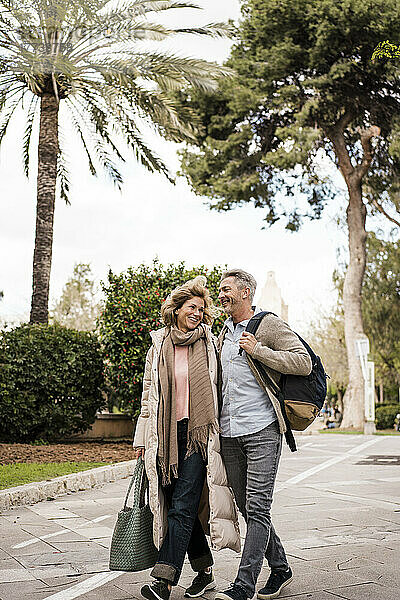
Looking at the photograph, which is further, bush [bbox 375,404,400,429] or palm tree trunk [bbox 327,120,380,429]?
bush [bbox 375,404,400,429]

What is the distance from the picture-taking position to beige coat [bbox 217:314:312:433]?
4.15m

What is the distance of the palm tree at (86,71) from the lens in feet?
47.9

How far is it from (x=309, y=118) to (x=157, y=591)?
941 inches

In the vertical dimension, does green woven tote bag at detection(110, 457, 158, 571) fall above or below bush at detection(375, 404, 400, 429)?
below

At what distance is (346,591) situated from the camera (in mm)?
4344

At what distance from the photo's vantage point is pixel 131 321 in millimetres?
13594

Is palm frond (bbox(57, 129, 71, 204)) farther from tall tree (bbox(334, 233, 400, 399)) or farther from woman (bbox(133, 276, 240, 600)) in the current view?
tall tree (bbox(334, 233, 400, 399))

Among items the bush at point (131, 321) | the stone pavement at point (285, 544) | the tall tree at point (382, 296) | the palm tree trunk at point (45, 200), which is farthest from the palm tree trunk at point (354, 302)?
the stone pavement at point (285, 544)

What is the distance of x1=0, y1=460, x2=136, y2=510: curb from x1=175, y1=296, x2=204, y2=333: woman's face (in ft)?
12.9

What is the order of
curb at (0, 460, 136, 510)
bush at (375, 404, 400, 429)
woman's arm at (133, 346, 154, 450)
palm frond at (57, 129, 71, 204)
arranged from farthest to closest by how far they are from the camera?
1. bush at (375, 404, 400, 429)
2. palm frond at (57, 129, 71, 204)
3. curb at (0, 460, 136, 510)
4. woman's arm at (133, 346, 154, 450)

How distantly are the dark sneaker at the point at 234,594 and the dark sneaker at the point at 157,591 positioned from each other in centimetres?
29

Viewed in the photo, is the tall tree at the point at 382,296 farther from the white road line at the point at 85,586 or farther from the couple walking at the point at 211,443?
the couple walking at the point at 211,443

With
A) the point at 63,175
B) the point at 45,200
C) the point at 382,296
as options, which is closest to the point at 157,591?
the point at 45,200

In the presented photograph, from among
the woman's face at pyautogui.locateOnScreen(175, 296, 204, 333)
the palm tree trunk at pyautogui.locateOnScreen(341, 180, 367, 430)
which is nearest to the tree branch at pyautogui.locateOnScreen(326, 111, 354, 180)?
the palm tree trunk at pyautogui.locateOnScreen(341, 180, 367, 430)
